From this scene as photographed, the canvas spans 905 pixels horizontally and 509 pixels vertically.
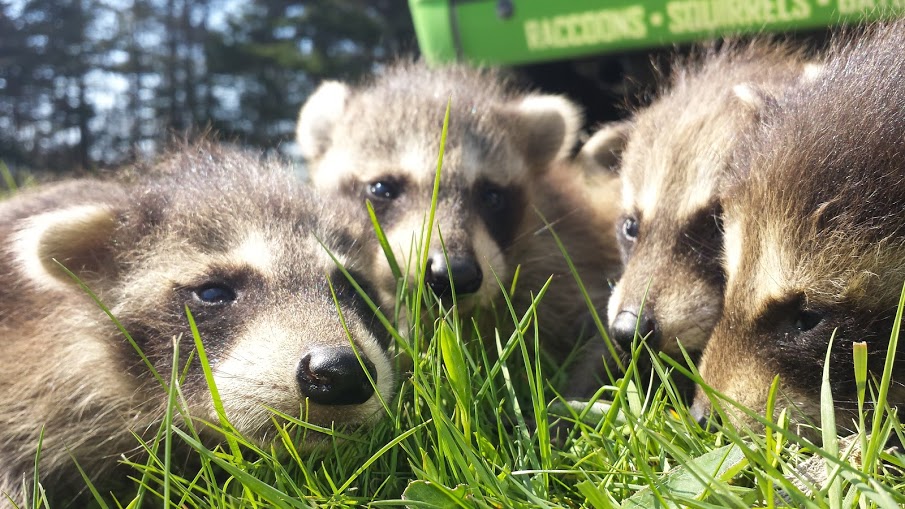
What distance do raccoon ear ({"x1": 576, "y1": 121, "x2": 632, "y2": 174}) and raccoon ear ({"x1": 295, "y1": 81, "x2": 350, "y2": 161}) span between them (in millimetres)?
1480

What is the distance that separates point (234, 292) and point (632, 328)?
1.44m

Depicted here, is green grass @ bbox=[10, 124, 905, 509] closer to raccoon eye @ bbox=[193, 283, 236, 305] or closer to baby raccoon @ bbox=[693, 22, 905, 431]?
baby raccoon @ bbox=[693, 22, 905, 431]

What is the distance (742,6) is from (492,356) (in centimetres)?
287

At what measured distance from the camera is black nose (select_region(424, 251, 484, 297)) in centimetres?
363

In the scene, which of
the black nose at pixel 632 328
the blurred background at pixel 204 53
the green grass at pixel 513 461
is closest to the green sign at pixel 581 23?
the blurred background at pixel 204 53

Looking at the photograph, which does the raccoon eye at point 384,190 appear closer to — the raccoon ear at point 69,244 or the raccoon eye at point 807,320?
the raccoon ear at point 69,244

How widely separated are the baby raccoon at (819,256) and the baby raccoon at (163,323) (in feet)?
3.96

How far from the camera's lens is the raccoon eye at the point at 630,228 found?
3.91m

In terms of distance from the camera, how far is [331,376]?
2645 mm

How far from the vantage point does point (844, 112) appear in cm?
276

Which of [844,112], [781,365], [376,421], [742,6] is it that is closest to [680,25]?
[742,6]

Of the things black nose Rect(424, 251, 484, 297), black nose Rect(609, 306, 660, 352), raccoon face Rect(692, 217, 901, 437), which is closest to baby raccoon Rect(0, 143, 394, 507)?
black nose Rect(424, 251, 484, 297)

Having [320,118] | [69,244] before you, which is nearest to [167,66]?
[320,118]

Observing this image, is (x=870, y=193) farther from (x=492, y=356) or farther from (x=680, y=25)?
(x=680, y=25)
